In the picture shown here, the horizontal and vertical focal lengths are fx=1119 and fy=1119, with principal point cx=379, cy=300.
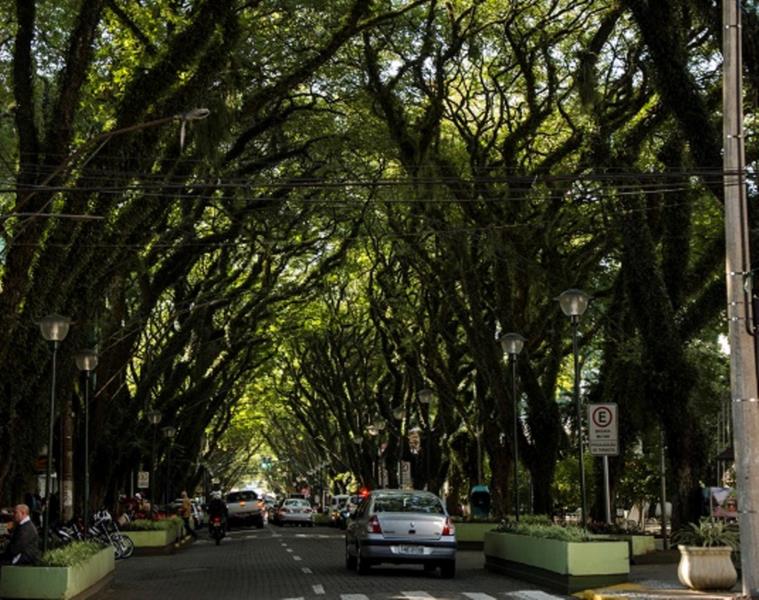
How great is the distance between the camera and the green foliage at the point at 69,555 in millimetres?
15584

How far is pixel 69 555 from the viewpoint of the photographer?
16.3 meters

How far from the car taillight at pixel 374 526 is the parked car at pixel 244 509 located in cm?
3455

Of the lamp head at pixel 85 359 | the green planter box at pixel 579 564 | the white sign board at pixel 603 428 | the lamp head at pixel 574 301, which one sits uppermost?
the lamp head at pixel 574 301

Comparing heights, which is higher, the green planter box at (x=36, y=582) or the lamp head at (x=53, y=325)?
the lamp head at (x=53, y=325)

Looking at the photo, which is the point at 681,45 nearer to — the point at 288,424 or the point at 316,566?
the point at 316,566

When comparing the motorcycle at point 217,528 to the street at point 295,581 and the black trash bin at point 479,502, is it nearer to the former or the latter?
the black trash bin at point 479,502

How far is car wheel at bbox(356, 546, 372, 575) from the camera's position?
776 inches

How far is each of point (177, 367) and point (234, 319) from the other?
2.84 meters

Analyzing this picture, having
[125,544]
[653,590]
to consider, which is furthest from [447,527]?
[125,544]

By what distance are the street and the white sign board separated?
2.83 meters

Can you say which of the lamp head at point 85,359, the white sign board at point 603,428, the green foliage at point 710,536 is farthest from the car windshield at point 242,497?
the green foliage at point 710,536

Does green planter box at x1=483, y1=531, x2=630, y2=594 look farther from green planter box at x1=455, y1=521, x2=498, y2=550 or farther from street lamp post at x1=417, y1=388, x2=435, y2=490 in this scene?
street lamp post at x1=417, y1=388, x2=435, y2=490

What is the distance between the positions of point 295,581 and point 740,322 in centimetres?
919

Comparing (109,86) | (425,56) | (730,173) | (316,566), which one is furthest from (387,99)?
(730,173)
